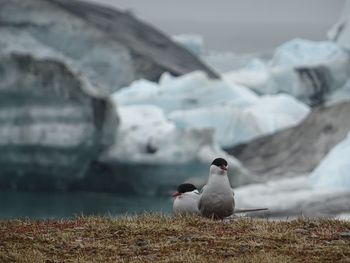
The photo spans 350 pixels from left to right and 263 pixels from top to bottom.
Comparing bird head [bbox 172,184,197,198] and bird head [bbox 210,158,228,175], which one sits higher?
bird head [bbox 172,184,197,198]

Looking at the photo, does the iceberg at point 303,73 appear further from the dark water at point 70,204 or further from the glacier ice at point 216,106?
the dark water at point 70,204

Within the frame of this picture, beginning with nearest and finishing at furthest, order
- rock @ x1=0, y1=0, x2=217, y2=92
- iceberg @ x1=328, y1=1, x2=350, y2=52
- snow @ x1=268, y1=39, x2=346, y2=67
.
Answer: rock @ x1=0, y1=0, x2=217, y2=92
iceberg @ x1=328, y1=1, x2=350, y2=52
snow @ x1=268, y1=39, x2=346, y2=67

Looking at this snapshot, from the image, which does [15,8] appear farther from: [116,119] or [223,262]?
[223,262]

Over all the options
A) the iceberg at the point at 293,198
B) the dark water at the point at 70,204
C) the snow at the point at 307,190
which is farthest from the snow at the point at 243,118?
the snow at the point at 307,190

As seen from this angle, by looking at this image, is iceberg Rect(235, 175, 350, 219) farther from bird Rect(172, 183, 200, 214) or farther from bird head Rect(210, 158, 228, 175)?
bird head Rect(210, 158, 228, 175)

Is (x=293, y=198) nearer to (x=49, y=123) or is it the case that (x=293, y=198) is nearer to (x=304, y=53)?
(x=49, y=123)

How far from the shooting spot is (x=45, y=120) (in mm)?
25078

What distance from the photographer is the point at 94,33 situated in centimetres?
3384

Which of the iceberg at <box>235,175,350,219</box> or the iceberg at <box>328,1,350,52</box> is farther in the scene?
the iceberg at <box>328,1,350,52</box>

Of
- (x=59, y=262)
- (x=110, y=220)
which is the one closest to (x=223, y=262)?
(x=59, y=262)

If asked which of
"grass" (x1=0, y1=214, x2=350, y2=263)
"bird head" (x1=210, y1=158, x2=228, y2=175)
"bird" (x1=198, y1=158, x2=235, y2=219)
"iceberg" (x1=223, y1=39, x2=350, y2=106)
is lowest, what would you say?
"grass" (x1=0, y1=214, x2=350, y2=263)

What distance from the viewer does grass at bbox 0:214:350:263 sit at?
5.67m

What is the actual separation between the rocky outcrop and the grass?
67.0ft

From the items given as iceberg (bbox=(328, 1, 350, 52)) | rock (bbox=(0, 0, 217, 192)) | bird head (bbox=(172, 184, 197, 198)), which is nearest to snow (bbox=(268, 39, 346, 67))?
iceberg (bbox=(328, 1, 350, 52))
